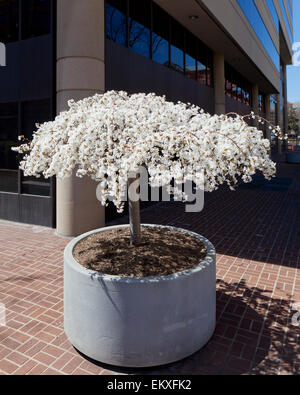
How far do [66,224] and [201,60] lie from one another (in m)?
12.4

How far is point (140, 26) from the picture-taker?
10.3m

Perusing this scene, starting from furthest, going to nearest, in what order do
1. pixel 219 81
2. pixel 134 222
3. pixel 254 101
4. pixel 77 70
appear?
pixel 254 101, pixel 219 81, pixel 77 70, pixel 134 222

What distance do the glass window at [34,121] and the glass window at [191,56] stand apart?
26.8 ft

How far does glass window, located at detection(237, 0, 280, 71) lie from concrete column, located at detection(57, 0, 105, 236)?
443 inches

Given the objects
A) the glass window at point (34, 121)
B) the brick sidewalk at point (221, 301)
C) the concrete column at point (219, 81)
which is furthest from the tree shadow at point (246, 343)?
the concrete column at point (219, 81)

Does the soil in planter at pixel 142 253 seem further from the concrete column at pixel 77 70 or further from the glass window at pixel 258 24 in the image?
the glass window at pixel 258 24

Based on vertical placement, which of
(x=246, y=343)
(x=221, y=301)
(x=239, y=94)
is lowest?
(x=246, y=343)

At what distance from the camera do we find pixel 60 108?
7176mm

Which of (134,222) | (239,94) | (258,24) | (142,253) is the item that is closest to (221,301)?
(142,253)

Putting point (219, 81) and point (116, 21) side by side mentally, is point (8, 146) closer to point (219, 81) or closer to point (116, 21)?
point (116, 21)

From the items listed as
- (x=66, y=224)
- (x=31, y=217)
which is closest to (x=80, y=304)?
(x=66, y=224)

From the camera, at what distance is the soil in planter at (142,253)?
3.38 metres

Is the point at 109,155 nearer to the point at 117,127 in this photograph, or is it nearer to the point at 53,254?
the point at 117,127

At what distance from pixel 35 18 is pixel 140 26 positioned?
3.55 meters
